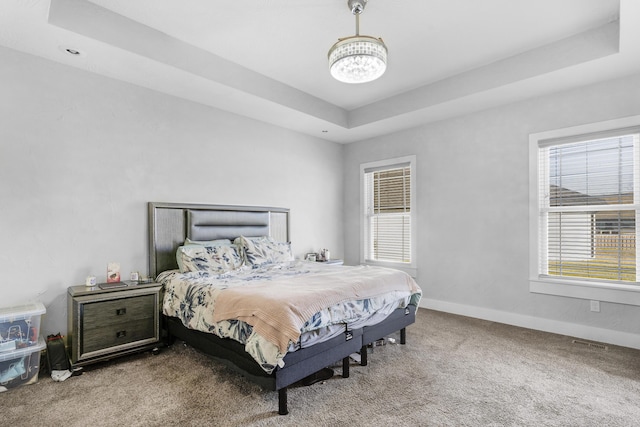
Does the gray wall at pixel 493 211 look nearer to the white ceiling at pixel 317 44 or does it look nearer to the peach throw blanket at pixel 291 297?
the white ceiling at pixel 317 44

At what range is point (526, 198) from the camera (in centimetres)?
379

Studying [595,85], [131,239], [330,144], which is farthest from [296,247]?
[595,85]

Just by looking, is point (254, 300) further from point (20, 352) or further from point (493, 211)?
point (493, 211)

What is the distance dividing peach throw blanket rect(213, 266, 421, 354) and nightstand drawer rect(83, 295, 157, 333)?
0.94 metres

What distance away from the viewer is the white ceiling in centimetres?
256

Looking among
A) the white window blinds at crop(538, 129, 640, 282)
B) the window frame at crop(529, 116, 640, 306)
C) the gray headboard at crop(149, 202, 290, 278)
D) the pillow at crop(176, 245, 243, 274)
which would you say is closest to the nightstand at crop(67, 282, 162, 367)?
the pillow at crop(176, 245, 243, 274)

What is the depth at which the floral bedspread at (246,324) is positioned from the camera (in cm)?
209

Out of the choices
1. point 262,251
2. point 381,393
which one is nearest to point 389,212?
point 262,251

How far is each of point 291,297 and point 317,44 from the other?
2381 mm

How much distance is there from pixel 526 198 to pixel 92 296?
4464mm

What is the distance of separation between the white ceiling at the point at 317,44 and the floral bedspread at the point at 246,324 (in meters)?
1.97

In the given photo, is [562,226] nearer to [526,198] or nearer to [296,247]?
[526,198]

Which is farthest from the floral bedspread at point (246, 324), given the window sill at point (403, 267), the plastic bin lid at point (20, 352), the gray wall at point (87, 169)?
the window sill at point (403, 267)

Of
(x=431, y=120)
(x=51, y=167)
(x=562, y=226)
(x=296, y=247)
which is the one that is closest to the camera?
(x=51, y=167)
